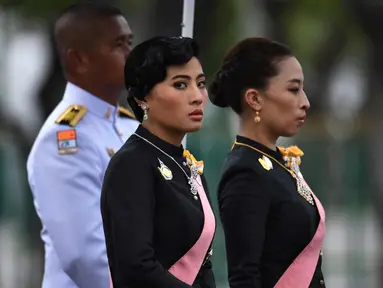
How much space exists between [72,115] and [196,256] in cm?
139

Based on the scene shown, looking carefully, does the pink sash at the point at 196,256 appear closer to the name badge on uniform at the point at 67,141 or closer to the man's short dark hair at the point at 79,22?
the name badge on uniform at the point at 67,141

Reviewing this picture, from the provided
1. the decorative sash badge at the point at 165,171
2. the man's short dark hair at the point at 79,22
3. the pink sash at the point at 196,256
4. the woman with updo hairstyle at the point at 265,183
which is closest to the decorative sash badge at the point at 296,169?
the woman with updo hairstyle at the point at 265,183

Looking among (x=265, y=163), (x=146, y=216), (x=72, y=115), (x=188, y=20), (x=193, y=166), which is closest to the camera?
(x=146, y=216)

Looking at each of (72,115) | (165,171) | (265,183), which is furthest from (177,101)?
(72,115)

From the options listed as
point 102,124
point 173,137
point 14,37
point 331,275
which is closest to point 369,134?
point 331,275

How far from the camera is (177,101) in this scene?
4.54 m

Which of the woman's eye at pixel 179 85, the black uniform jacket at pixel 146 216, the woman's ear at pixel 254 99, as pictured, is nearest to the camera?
the black uniform jacket at pixel 146 216

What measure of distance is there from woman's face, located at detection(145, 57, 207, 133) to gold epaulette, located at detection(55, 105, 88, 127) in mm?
1138

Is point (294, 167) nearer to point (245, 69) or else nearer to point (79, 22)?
point (245, 69)

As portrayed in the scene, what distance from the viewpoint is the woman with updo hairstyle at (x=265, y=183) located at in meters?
4.88

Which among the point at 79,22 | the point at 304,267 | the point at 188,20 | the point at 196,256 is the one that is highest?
the point at 188,20

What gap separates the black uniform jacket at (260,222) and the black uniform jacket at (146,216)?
13.1 inches

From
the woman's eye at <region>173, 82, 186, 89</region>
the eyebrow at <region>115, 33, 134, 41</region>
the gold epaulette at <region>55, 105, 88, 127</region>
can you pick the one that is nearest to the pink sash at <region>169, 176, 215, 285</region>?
the woman's eye at <region>173, 82, 186, 89</region>

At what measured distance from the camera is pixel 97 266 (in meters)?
5.38
